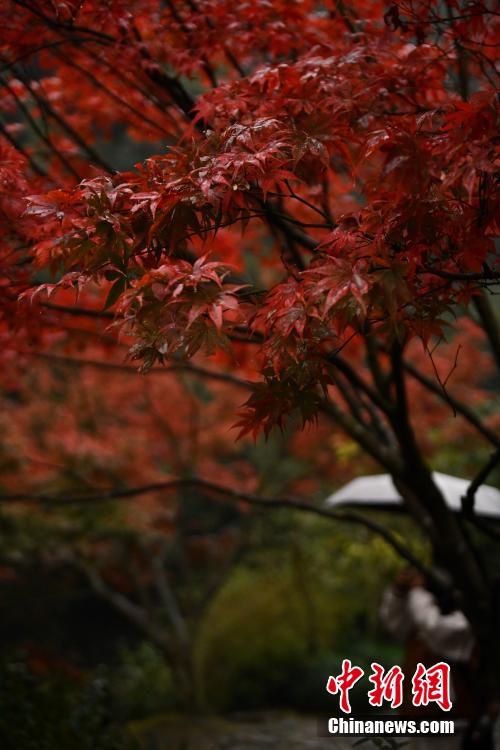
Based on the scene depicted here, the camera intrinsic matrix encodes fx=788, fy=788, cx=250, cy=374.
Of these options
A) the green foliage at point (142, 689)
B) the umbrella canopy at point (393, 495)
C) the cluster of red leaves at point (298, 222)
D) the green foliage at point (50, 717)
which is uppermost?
the cluster of red leaves at point (298, 222)

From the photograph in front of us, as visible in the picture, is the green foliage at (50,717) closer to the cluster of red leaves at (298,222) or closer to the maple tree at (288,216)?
the maple tree at (288,216)

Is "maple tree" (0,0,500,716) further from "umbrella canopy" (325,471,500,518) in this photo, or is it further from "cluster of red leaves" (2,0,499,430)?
"umbrella canopy" (325,471,500,518)

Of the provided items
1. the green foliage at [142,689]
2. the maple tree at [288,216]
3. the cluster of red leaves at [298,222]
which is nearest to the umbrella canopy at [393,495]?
the maple tree at [288,216]

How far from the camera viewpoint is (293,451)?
11.0 m

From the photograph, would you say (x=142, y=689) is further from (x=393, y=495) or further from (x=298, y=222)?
(x=298, y=222)

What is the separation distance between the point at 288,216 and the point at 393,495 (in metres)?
2.95

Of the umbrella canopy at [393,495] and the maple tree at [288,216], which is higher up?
the maple tree at [288,216]

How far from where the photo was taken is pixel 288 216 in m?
3.39

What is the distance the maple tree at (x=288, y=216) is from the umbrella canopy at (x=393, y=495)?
3.60ft

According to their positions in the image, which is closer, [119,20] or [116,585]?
[119,20]

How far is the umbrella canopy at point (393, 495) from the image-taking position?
5.25m

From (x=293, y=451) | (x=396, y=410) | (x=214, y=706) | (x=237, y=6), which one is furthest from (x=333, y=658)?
(x=237, y=6)

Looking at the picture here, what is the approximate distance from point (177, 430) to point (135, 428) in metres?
0.58

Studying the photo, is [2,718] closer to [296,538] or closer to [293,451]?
[293,451]
